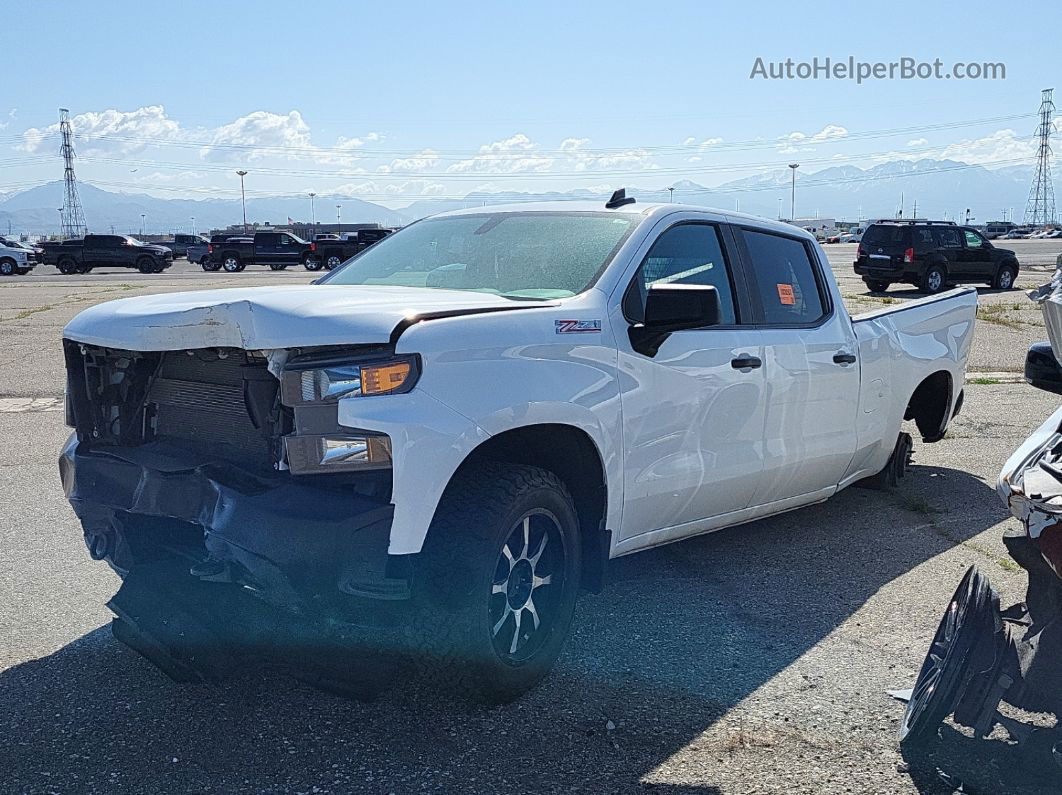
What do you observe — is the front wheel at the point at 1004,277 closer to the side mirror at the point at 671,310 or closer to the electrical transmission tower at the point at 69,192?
the side mirror at the point at 671,310

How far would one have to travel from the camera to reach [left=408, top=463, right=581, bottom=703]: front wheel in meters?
3.33

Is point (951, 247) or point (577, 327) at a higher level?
point (577, 327)

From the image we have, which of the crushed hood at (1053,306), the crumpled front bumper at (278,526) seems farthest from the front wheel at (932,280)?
the crumpled front bumper at (278,526)

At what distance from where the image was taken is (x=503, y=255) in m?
4.59

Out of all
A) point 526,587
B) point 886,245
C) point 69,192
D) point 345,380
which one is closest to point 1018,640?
point 526,587

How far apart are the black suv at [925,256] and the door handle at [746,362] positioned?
873 inches

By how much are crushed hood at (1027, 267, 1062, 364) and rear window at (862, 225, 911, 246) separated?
936 inches

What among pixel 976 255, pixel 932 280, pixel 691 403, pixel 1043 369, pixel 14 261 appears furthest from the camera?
pixel 14 261

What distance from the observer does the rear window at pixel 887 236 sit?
25406 mm

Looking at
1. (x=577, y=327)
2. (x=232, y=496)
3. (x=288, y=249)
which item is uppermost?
(x=577, y=327)

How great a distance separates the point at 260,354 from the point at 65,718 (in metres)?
1.42

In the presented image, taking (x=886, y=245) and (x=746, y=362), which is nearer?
(x=746, y=362)

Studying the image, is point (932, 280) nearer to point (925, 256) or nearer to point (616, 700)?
point (925, 256)

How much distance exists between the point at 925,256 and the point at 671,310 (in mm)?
23798
